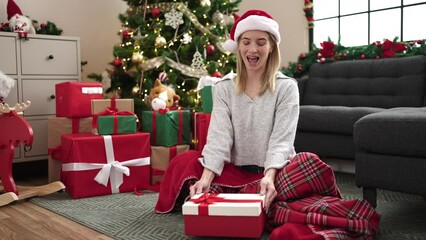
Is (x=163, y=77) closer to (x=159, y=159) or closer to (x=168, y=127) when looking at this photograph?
(x=168, y=127)

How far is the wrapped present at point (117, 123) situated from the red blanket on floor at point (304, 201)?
668 mm

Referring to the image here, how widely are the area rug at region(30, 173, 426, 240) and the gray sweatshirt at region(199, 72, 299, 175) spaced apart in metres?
0.32

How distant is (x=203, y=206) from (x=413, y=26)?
292 cm

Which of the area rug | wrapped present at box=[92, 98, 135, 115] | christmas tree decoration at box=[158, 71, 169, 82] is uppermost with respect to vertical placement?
christmas tree decoration at box=[158, 71, 169, 82]

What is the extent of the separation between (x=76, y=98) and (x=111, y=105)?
22cm

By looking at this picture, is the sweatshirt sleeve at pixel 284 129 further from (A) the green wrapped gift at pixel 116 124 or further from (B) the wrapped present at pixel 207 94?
(A) the green wrapped gift at pixel 116 124

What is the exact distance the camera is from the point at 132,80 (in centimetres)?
340

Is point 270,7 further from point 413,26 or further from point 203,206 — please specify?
point 203,206

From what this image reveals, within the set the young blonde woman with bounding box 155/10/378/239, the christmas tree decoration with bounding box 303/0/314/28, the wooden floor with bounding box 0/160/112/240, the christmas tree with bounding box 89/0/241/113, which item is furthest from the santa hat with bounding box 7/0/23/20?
the christmas tree decoration with bounding box 303/0/314/28

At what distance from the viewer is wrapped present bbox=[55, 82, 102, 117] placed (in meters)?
2.63

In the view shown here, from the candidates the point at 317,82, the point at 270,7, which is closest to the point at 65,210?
the point at 317,82

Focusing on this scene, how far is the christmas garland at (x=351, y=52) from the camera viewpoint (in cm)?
324

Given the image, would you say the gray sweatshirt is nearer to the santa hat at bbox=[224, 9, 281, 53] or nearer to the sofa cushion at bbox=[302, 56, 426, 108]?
the santa hat at bbox=[224, 9, 281, 53]

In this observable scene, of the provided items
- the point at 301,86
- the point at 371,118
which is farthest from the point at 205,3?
the point at 371,118
